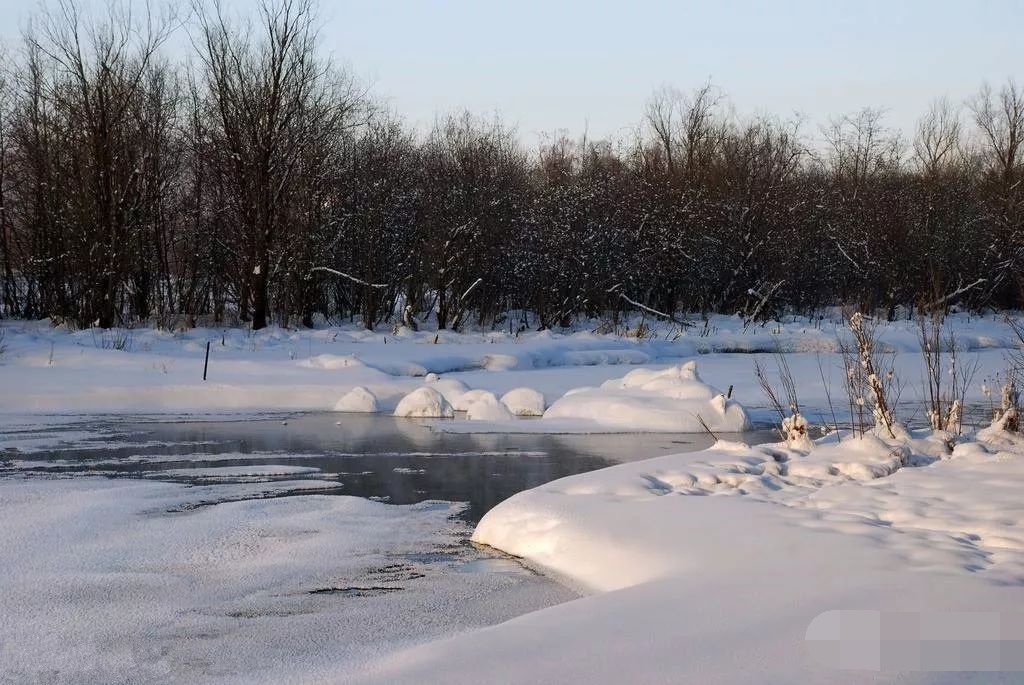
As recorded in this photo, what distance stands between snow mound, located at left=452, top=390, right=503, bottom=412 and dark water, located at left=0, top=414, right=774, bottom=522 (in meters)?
1.06

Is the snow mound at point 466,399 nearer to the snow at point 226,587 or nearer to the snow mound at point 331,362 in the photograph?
the snow mound at point 331,362

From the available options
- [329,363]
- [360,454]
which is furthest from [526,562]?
[329,363]

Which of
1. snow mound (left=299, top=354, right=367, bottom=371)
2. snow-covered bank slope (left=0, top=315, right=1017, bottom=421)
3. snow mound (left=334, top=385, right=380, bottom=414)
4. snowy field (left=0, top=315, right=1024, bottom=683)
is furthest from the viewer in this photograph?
snow mound (left=299, top=354, right=367, bottom=371)

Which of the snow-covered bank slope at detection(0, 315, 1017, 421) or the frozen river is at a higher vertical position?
the snow-covered bank slope at detection(0, 315, 1017, 421)

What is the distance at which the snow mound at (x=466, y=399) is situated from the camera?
1467 cm

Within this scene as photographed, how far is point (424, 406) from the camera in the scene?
47.8 ft

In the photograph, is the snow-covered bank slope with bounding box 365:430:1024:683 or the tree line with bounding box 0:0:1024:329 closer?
the snow-covered bank slope with bounding box 365:430:1024:683

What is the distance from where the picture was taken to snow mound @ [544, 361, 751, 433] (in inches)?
528

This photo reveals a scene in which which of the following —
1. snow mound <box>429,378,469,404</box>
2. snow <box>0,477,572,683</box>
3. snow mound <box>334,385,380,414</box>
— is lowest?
snow <box>0,477,572,683</box>

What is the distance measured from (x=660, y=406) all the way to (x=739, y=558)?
26.1 ft

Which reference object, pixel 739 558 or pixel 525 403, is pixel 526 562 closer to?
pixel 739 558

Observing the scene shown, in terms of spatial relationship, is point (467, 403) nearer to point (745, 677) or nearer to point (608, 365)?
point (608, 365)

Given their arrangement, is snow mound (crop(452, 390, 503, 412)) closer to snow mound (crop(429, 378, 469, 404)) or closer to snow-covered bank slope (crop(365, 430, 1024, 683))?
snow mound (crop(429, 378, 469, 404))

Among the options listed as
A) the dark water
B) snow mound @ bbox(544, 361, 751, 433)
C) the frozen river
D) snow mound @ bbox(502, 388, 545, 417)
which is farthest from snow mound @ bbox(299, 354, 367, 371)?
the frozen river
